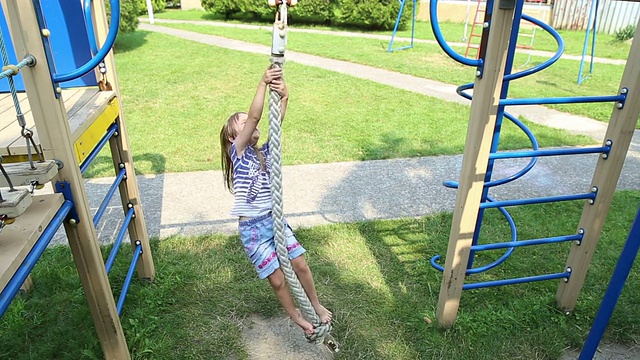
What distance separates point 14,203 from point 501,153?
1.99m

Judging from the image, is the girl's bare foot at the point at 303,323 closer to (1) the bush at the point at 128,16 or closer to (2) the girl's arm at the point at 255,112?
(2) the girl's arm at the point at 255,112

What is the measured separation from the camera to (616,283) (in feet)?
6.26

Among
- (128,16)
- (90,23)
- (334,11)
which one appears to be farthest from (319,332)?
→ (334,11)

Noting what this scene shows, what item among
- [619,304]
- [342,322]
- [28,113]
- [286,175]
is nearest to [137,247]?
[28,113]

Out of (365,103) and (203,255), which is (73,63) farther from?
(365,103)

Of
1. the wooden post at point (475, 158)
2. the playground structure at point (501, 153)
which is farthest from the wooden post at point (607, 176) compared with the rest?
the wooden post at point (475, 158)

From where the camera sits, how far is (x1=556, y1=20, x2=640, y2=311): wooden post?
218 cm

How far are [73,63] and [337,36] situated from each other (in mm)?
11013

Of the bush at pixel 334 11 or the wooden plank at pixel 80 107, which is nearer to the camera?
the wooden plank at pixel 80 107

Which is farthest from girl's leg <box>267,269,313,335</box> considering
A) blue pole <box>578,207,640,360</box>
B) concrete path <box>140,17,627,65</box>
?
concrete path <box>140,17,627,65</box>

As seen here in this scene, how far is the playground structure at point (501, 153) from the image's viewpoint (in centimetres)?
197

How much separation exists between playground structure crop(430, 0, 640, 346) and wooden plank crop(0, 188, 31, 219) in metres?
1.67

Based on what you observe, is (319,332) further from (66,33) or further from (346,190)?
(346,190)

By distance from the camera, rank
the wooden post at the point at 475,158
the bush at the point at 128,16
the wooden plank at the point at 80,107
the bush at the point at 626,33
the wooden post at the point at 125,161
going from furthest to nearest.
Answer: the bush at the point at 626,33
the bush at the point at 128,16
the wooden post at the point at 125,161
the wooden post at the point at 475,158
the wooden plank at the point at 80,107
